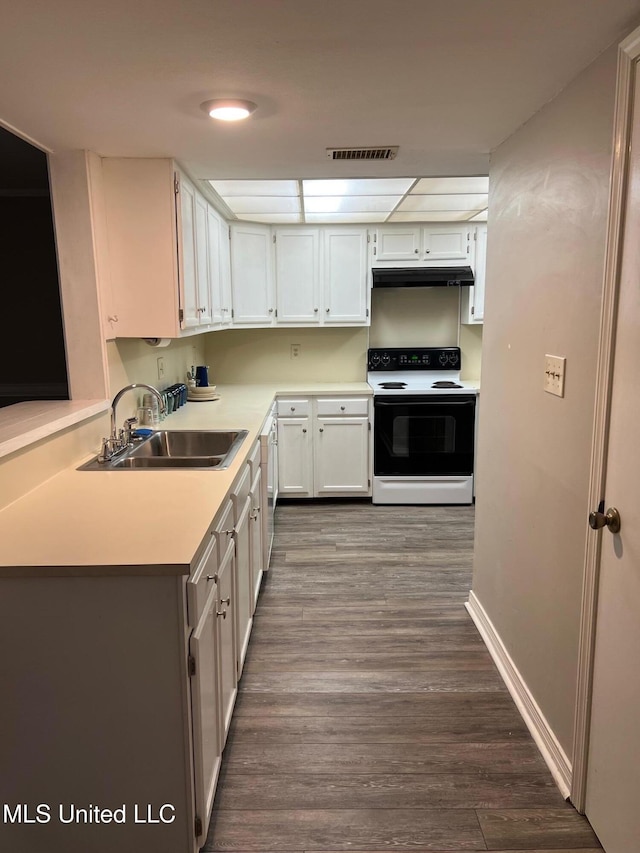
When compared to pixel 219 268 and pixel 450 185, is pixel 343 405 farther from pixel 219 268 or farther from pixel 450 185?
pixel 450 185

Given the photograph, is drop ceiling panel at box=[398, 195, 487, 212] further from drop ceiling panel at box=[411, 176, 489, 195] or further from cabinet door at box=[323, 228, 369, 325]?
cabinet door at box=[323, 228, 369, 325]

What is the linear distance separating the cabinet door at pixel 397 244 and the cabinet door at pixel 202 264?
1.55 m

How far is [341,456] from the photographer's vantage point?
4414mm

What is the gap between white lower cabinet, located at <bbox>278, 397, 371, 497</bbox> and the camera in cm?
436

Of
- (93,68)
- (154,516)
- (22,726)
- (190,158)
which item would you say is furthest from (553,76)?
(22,726)

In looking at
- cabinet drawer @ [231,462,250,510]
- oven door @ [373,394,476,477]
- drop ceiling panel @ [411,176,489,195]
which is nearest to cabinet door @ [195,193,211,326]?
cabinet drawer @ [231,462,250,510]

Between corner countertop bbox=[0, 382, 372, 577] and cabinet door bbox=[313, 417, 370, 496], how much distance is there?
1930mm

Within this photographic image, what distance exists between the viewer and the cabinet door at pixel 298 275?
4457 mm

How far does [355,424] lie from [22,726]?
324 cm

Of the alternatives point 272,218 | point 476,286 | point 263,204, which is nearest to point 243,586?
point 263,204

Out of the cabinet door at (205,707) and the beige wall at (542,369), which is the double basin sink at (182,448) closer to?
the cabinet door at (205,707)

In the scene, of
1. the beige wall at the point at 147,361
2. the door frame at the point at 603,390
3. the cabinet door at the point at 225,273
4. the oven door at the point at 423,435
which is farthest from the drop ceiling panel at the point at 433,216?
the door frame at the point at 603,390

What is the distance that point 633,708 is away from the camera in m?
1.39

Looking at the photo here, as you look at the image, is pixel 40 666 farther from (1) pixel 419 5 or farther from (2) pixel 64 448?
(1) pixel 419 5
